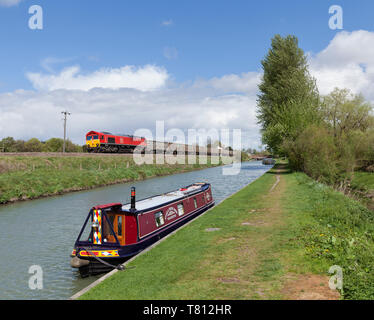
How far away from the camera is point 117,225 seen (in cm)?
1234

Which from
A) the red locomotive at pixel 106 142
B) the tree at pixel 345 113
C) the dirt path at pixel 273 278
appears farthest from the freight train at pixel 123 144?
the dirt path at pixel 273 278

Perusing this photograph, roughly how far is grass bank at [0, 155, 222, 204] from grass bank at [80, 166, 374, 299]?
63.1 ft

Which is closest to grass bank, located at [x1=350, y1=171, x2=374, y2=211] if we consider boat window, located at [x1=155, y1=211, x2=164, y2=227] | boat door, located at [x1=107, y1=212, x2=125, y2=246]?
boat window, located at [x1=155, y1=211, x2=164, y2=227]

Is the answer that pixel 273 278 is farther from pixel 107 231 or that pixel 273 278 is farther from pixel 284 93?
pixel 284 93

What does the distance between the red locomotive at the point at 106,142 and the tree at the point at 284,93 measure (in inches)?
969

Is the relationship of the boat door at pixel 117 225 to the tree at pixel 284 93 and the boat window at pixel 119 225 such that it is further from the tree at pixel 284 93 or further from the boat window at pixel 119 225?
the tree at pixel 284 93

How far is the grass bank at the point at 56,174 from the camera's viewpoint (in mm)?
27591

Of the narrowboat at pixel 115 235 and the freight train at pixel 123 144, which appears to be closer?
the narrowboat at pixel 115 235

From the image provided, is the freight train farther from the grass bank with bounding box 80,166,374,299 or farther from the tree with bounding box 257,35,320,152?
the grass bank with bounding box 80,166,374,299

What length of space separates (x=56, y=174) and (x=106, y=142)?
57.3 ft

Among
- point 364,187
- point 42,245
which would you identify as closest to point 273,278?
point 42,245

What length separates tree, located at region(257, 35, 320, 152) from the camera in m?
41.3
